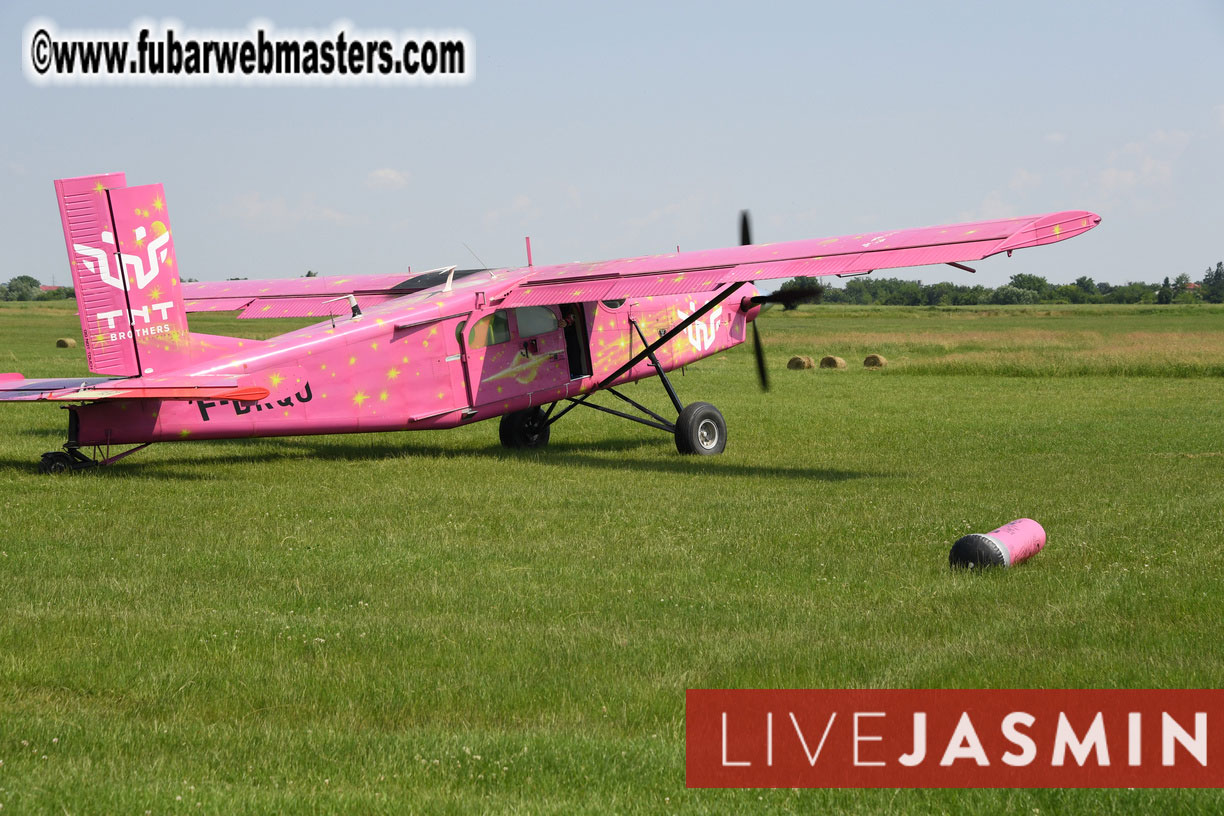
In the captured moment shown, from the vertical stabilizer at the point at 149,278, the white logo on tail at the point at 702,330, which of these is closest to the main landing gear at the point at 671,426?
the white logo on tail at the point at 702,330

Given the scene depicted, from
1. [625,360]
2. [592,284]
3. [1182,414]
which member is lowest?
[1182,414]

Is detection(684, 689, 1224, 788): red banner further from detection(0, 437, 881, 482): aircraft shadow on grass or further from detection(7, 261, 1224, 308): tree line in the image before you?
detection(7, 261, 1224, 308): tree line

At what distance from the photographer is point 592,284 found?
671 inches

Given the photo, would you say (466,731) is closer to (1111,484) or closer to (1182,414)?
(1111,484)

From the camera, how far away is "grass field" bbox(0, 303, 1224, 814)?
5328mm

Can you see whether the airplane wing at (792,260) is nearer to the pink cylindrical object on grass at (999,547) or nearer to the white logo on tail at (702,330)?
the white logo on tail at (702,330)

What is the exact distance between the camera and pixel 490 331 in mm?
17109

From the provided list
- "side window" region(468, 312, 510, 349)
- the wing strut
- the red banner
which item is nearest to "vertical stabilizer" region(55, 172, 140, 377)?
"side window" region(468, 312, 510, 349)

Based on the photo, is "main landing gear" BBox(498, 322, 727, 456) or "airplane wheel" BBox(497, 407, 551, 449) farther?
"airplane wheel" BBox(497, 407, 551, 449)

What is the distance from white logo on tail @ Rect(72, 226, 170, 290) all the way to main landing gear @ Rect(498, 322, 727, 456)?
19.9 feet

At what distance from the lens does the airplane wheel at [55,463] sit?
14.4 meters

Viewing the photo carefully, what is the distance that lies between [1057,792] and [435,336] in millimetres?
12355

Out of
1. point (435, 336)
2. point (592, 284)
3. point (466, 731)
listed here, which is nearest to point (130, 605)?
point (466, 731)

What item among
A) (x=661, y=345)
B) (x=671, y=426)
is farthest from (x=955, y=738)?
(x=661, y=345)
